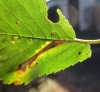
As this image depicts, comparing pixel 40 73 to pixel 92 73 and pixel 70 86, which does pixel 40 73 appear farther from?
pixel 92 73

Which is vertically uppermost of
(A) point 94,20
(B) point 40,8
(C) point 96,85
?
(B) point 40,8

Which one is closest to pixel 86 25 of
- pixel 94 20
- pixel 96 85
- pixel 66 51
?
pixel 94 20

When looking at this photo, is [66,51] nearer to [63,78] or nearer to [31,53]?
[31,53]

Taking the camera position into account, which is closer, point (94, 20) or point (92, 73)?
point (92, 73)

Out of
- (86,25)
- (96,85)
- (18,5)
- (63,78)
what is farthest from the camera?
(86,25)

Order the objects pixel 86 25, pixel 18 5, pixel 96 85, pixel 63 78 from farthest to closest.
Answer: pixel 86 25 < pixel 63 78 < pixel 96 85 < pixel 18 5

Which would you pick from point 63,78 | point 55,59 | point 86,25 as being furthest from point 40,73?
point 86,25

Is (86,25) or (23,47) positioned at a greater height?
(23,47)
